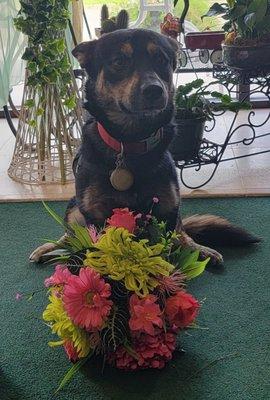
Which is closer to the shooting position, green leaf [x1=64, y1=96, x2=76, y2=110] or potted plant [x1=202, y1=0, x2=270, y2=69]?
potted plant [x1=202, y1=0, x2=270, y2=69]

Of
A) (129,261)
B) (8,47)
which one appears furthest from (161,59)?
(8,47)

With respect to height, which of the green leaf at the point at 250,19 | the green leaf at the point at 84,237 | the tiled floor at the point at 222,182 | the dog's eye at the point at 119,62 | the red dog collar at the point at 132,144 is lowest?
the tiled floor at the point at 222,182

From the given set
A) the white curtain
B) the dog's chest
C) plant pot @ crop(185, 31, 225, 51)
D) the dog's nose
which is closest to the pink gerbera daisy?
the dog's chest

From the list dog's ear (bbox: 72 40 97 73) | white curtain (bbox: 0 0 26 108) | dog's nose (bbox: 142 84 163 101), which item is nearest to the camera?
dog's nose (bbox: 142 84 163 101)

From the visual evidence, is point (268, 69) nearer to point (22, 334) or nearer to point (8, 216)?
point (8, 216)

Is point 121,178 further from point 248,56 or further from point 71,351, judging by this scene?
point 248,56

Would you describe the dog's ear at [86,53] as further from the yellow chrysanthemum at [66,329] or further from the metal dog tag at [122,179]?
the yellow chrysanthemum at [66,329]

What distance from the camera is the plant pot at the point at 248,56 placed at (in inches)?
76.9

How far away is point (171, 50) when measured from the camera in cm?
143

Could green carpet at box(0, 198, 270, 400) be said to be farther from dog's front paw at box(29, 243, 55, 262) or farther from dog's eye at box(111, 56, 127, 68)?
dog's eye at box(111, 56, 127, 68)

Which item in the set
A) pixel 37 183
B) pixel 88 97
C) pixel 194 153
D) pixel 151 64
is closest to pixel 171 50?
pixel 151 64

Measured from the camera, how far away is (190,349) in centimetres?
118

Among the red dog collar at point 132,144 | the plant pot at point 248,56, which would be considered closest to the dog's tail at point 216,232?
the red dog collar at point 132,144

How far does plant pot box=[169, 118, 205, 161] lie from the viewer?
195 centimetres
